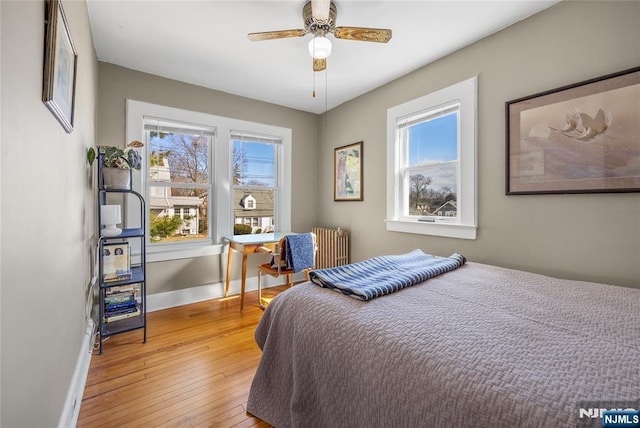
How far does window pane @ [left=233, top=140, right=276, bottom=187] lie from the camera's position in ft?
11.6

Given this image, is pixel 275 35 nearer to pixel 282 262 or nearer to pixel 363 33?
pixel 363 33

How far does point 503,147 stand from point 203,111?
301 centimetres

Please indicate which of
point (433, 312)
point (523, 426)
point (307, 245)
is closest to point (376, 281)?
point (433, 312)

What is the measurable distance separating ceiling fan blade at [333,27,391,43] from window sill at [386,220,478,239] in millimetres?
1576

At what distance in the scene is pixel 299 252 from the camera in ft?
9.55

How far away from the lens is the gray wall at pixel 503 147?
5.38 feet

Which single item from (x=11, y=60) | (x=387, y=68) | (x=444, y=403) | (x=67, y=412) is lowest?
(x=67, y=412)

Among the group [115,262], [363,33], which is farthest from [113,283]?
[363,33]

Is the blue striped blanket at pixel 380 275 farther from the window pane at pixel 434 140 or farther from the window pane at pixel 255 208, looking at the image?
the window pane at pixel 255 208

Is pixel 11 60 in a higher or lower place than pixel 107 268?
higher

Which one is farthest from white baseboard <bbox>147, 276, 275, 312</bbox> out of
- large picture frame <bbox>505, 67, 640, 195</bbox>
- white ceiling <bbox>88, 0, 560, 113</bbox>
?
large picture frame <bbox>505, 67, 640, 195</bbox>

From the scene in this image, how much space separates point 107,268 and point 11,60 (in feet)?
6.20

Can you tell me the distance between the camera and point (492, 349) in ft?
2.86

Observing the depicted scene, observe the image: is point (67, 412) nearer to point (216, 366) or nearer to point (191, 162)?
point (216, 366)
